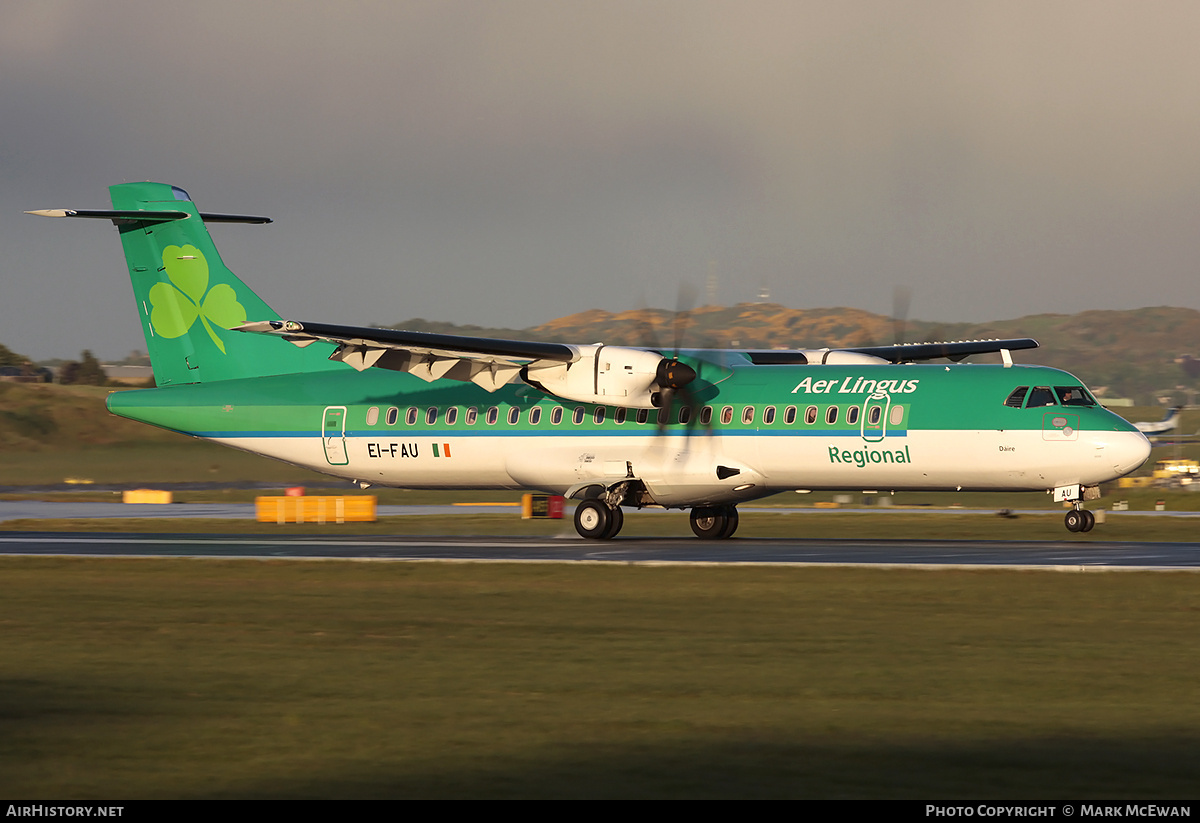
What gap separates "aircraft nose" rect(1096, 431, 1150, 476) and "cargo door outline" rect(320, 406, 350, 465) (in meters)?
17.8

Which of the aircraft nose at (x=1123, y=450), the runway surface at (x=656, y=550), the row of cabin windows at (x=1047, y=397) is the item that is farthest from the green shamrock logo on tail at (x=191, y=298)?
the aircraft nose at (x=1123, y=450)

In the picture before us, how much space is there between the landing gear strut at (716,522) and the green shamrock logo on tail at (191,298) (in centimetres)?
1331

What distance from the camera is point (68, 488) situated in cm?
6812

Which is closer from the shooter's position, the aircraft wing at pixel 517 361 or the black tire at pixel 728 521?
the aircraft wing at pixel 517 361

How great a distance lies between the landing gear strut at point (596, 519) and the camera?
30.9 m

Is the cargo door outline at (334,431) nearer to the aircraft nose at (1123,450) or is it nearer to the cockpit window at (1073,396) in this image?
the cockpit window at (1073,396)

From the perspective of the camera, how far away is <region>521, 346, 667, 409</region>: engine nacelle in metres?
29.9

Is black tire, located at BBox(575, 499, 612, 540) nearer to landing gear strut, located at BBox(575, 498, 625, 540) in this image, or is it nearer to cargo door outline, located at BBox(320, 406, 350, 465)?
landing gear strut, located at BBox(575, 498, 625, 540)

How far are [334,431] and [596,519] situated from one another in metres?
7.35

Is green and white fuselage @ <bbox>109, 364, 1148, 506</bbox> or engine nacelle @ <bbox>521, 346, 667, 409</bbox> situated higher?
engine nacelle @ <bbox>521, 346, 667, 409</bbox>

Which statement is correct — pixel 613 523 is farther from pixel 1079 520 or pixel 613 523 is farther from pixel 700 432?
pixel 1079 520

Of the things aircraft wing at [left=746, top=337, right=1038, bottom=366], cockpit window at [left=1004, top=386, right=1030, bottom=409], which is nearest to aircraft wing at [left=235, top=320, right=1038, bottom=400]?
cockpit window at [left=1004, top=386, right=1030, bottom=409]
